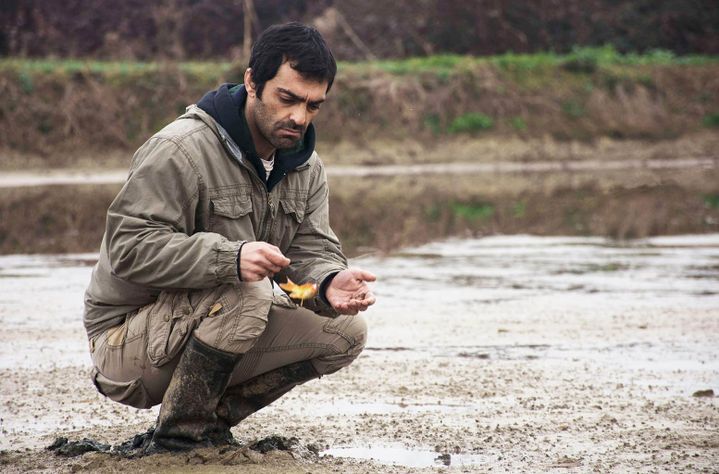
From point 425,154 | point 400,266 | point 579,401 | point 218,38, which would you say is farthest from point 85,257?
point 218,38

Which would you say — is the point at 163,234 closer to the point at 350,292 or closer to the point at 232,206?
the point at 232,206

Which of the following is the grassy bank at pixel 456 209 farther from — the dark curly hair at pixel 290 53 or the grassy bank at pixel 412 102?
the dark curly hair at pixel 290 53

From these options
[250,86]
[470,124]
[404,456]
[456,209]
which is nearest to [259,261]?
[250,86]

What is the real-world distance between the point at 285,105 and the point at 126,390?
113 cm

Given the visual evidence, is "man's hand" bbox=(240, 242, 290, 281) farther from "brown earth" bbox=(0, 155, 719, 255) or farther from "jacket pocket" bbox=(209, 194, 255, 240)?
"brown earth" bbox=(0, 155, 719, 255)

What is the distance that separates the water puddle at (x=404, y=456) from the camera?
4141 millimetres

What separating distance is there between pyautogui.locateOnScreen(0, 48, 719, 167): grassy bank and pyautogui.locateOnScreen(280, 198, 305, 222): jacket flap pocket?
15.7 m

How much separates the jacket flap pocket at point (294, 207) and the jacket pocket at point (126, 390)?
0.80 metres

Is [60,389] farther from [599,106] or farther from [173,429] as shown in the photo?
[599,106]

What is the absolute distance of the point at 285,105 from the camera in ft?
13.1

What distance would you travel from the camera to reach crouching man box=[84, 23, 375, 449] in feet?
12.1

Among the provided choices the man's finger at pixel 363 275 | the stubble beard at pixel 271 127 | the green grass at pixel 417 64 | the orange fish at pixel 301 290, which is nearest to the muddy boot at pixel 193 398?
the orange fish at pixel 301 290

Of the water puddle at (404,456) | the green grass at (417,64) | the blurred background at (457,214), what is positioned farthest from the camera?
the green grass at (417,64)

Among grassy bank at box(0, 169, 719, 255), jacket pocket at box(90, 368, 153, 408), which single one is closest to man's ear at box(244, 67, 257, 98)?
jacket pocket at box(90, 368, 153, 408)
